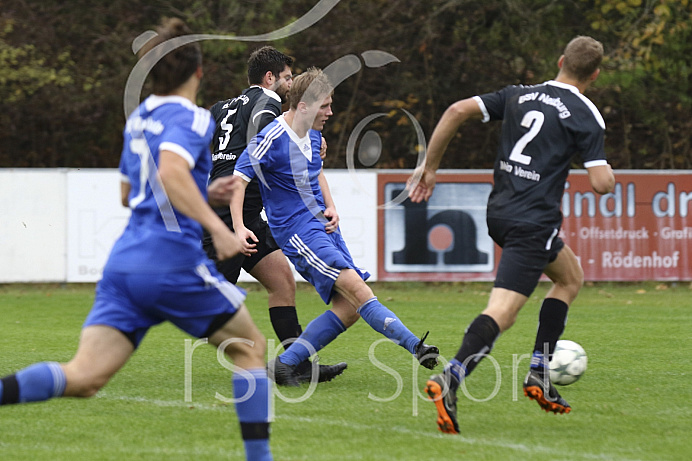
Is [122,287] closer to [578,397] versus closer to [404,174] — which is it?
[578,397]

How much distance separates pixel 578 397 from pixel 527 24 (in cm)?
1379

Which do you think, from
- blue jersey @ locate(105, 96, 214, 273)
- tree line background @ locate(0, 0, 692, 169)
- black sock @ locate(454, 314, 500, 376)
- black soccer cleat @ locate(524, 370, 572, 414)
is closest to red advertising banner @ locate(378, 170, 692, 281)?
tree line background @ locate(0, 0, 692, 169)

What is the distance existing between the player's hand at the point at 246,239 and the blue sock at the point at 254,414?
2.25 m

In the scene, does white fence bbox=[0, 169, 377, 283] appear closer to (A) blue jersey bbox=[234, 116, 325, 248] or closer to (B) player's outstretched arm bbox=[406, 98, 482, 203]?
(A) blue jersey bbox=[234, 116, 325, 248]

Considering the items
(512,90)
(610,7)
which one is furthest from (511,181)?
(610,7)

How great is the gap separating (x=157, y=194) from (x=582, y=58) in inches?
99.2

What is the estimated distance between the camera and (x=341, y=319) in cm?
652

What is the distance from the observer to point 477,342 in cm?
498

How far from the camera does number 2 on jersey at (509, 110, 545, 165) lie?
518cm

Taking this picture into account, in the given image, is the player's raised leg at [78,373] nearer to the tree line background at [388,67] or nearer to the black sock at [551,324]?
the black sock at [551,324]

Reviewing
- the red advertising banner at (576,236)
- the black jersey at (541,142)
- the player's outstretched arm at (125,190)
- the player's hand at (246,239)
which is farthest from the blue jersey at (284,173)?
the red advertising banner at (576,236)

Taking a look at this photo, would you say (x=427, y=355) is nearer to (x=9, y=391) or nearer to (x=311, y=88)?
Result: (x=311, y=88)

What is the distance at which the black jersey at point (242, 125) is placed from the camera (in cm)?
706

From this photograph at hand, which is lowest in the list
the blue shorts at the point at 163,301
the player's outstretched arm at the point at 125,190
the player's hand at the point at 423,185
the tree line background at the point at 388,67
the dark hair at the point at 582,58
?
the blue shorts at the point at 163,301
